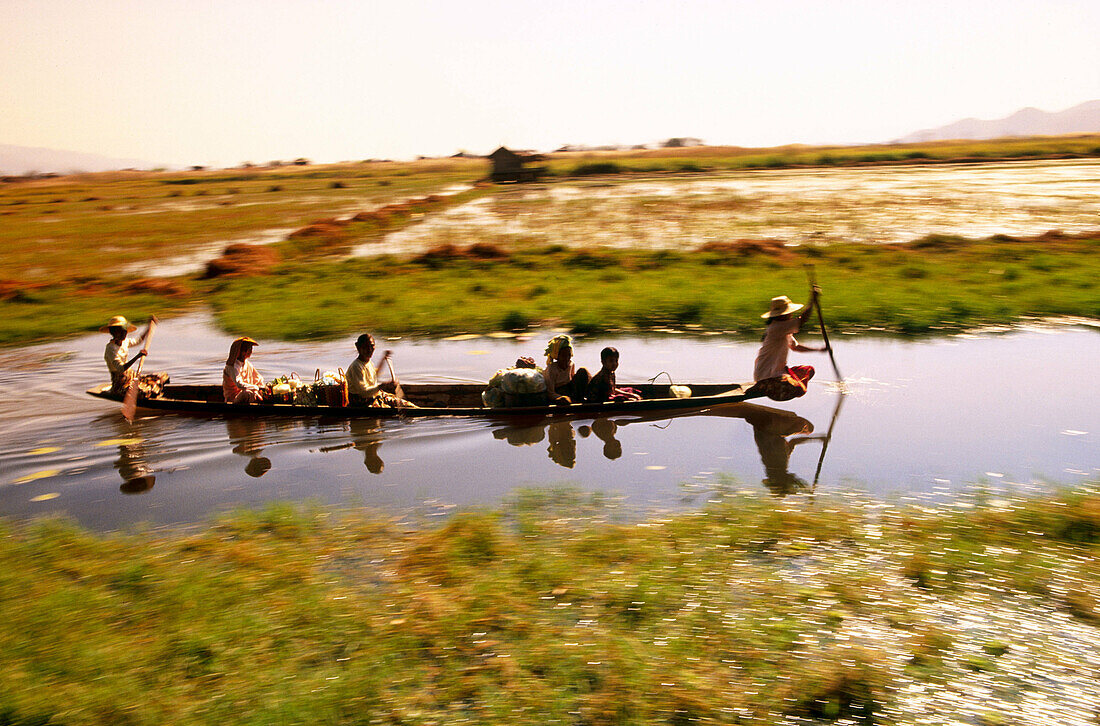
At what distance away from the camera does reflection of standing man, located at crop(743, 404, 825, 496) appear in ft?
28.4

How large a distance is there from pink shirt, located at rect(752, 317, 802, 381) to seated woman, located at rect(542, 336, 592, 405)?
234 centimetres

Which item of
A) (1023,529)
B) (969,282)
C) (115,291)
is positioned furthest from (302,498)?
(115,291)

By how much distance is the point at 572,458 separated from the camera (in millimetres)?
10117

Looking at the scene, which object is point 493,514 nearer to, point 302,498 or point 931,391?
point 302,498

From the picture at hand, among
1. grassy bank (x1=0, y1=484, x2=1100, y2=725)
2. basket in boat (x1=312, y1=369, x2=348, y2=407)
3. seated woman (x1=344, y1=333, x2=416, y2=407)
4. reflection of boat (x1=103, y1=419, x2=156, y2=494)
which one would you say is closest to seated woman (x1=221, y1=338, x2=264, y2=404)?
basket in boat (x1=312, y1=369, x2=348, y2=407)

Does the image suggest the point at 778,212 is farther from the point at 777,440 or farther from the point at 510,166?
the point at 510,166

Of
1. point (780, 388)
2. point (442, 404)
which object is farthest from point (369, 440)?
point (780, 388)

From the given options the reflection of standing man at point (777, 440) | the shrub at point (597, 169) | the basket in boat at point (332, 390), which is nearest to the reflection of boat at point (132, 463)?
the basket in boat at point (332, 390)

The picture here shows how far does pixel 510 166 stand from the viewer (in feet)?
220

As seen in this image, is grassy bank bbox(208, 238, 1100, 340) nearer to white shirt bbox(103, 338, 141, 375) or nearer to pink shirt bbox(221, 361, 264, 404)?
white shirt bbox(103, 338, 141, 375)

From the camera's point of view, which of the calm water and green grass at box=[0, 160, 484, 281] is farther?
green grass at box=[0, 160, 484, 281]

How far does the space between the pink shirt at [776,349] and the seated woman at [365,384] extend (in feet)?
15.7

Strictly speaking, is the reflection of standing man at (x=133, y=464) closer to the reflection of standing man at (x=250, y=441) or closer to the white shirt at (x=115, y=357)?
the white shirt at (x=115, y=357)

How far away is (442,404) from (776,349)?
4.80m
